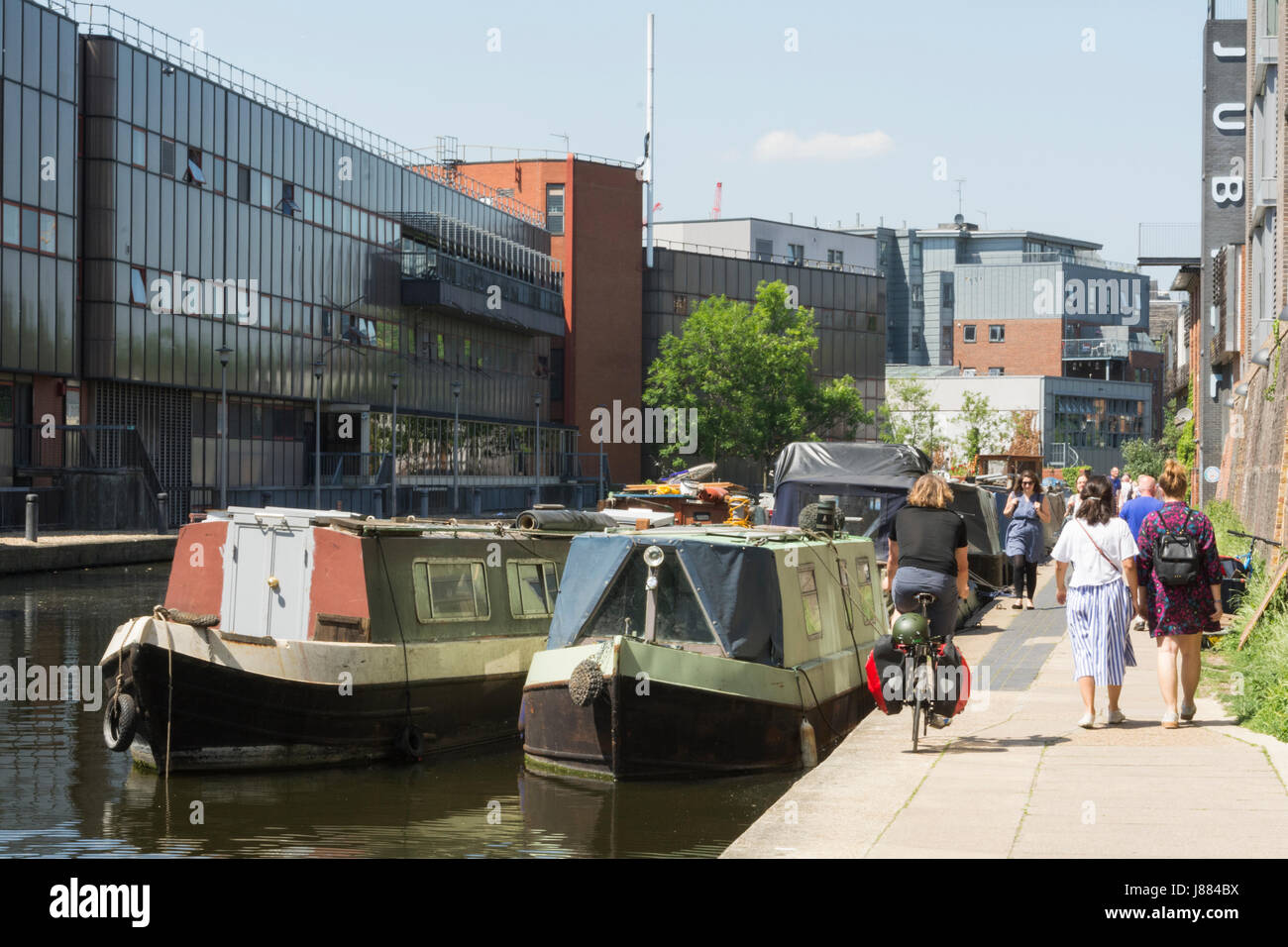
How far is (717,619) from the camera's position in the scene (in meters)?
13.7

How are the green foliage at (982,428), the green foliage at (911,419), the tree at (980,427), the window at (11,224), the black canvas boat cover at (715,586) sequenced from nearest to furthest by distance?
the black canvas boat cover at (715,586), the window at (11,224), the tree at (980,427), the green foliage at (982,428), the green foliage at (911,419)

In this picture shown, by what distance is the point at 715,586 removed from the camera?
542 inches

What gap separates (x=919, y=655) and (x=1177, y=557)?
211 centimetres

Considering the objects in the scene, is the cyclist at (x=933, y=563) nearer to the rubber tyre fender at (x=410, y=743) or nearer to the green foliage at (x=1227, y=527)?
the rubber tyre fender at (x=410, y=743)

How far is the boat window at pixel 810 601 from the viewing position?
1482 cm

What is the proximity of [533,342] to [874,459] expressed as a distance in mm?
65942

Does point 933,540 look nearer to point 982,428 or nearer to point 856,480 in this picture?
point 856,480

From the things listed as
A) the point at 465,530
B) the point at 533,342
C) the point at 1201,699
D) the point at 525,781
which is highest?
the point at 533,342

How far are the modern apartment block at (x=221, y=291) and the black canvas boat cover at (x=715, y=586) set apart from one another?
35.4m

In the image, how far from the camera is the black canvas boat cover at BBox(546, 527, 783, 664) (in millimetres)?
13711

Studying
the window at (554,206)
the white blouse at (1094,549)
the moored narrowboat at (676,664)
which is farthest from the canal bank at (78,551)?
the window at (554,206)

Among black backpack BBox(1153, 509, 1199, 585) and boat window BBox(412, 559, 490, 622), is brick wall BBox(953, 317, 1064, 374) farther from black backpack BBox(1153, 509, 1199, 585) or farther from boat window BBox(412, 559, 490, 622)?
black backpack BBox(1153, 509, 1199, 585)

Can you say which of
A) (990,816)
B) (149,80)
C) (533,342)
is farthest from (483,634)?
(533,342)
